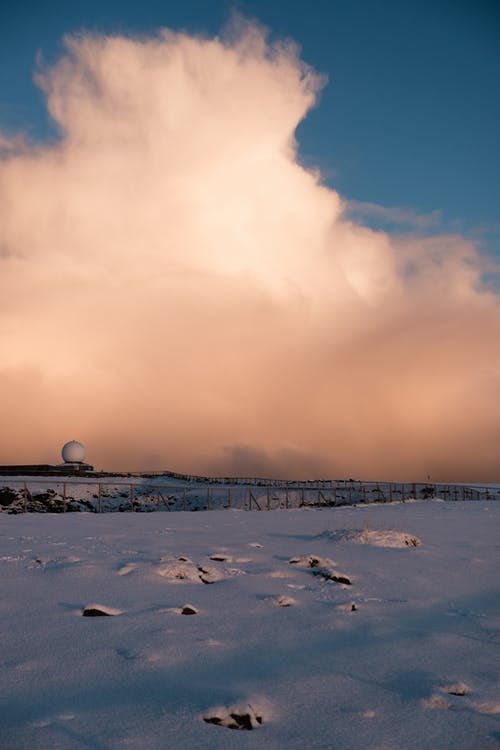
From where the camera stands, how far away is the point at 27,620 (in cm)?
699

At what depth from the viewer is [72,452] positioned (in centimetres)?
8044

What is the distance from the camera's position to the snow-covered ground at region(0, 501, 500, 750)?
4.40 metres

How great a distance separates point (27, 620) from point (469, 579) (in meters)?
6.77

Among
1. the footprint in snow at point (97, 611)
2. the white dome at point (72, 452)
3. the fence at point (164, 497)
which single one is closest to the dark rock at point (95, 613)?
the footprint in snow at point (97, 611)

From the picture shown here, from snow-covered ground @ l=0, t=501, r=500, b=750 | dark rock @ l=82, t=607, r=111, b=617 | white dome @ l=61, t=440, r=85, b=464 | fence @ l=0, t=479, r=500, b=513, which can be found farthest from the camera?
white dome @ l=61, t=440, r=85, b=464

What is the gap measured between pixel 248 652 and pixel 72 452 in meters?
78.3

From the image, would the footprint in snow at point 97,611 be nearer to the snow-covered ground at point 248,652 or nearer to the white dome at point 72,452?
the snow-covered ground at point 248,652

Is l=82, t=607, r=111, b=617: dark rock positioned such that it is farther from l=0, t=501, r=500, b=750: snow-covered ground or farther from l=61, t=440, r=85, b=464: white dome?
l=61, t=440, r=85, b=464: white dome

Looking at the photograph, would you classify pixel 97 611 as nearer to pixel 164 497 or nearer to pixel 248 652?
pixel 248 652

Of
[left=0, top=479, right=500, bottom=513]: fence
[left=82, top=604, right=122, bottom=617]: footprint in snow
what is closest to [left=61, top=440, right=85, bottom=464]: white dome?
[left=0, top=479, right=500, bottom=513]: fence

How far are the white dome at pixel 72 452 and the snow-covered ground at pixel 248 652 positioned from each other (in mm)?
71774

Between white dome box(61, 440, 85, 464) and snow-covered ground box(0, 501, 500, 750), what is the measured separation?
71774 millimetres

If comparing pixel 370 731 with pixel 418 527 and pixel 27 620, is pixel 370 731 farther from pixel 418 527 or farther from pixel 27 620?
pixel 418 527

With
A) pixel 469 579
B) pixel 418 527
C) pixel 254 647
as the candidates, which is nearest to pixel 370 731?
pixel 254 647
